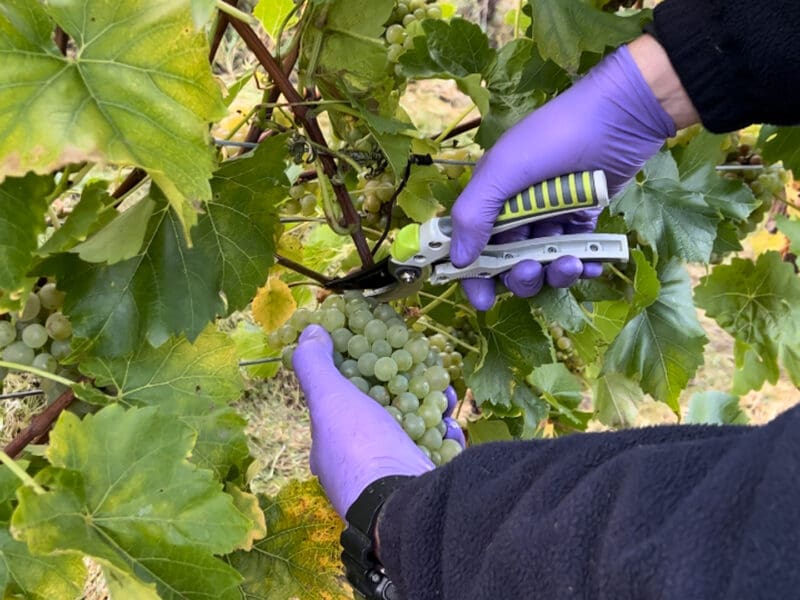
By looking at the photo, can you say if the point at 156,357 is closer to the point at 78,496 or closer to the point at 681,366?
the point at 78,496

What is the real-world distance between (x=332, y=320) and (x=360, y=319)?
4cm

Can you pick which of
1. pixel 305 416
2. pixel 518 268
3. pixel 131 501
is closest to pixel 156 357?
pixel 131 501

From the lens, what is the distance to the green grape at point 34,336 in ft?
2.78

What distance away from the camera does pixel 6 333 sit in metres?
0.84

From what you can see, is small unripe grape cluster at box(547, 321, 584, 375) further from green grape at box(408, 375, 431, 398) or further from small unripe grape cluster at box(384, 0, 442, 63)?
small unripe grape cluster at box(384, 0, 442, 63)

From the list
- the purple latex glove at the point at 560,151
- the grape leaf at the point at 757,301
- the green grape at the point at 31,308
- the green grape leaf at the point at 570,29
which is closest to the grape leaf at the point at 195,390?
the green grape at the point at 31,308

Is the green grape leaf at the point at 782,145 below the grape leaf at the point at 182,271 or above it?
below

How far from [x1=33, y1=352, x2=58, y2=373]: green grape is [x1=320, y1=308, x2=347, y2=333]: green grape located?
0.33 meters

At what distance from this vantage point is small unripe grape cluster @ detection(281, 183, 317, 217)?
1263 mm

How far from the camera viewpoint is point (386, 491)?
0.82 meters

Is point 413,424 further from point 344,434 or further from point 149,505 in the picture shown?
point 149,505

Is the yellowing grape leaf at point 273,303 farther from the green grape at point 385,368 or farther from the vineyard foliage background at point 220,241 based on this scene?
the green grape at point 385,368

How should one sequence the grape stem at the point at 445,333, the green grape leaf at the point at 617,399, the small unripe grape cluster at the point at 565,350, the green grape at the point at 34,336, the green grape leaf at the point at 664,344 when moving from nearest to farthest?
1. the green grape at the point at 34,336
2. the grape stem at the point at 445,333
3. the green grape leaf at the point at 664,344
4. the small unripe grape cluster at the point at 565,350
5. the green grape leaf at the point at 617,399

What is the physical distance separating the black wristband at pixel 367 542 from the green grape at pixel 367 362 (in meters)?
0.17
